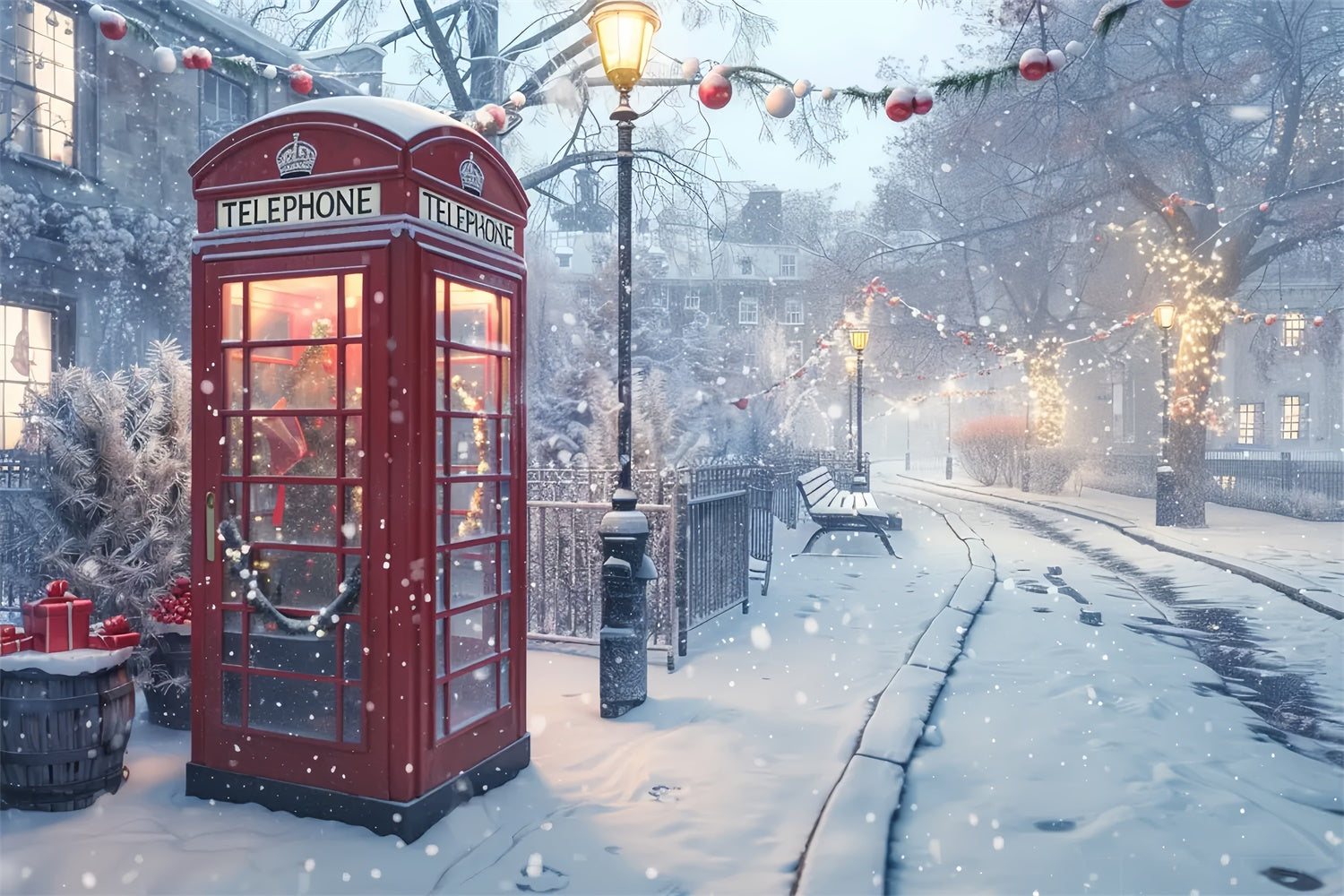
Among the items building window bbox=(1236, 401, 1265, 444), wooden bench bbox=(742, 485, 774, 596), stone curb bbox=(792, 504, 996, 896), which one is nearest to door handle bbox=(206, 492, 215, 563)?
stone curb bbox=(792, 504, 996, 896)

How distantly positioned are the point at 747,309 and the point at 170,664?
4656 centimetres

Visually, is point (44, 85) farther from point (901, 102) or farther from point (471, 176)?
point (901, 102)

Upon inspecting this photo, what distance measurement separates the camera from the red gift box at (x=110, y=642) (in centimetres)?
453

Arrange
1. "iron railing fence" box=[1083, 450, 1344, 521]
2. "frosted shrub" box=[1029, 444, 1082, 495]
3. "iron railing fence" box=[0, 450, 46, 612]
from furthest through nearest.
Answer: "frosted shrub" box=[1029, 444, 1082, 495], "iron railing fence" box=[1083, 450, 1344, 521], "iron railing fence" box=[0, 450, 46, 612]

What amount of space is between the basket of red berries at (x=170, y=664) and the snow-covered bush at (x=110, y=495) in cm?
39

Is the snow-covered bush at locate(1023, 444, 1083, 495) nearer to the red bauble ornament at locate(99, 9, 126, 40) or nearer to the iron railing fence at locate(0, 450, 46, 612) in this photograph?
the iron railing fence at locate(0, 450, 46, 612)

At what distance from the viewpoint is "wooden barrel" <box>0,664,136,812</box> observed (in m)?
4.20

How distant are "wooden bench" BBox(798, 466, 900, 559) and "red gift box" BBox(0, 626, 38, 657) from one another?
33.1 ft

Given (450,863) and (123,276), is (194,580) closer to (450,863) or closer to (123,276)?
(450,863)

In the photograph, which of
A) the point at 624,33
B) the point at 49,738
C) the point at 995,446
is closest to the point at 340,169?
the point at 624,33

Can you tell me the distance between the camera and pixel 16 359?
1167 cm

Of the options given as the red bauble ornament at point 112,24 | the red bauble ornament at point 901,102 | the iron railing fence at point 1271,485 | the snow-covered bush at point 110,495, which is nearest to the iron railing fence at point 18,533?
the snow-covered bush at point 110,495

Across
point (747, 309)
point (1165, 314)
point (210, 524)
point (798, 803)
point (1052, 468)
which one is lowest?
point (798, 803)

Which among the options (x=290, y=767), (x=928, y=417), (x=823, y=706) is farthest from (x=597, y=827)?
(x=928, y=417)
